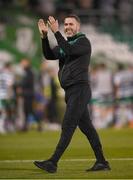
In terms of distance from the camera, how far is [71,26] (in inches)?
507

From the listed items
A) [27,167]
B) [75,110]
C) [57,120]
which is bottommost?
[57,120]

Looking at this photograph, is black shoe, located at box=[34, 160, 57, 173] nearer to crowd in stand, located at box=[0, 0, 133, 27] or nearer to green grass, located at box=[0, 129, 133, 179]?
green grass, located at box=[0, 129, 133, 179]

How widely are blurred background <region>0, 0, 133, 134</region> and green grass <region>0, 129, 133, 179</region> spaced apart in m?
1.70

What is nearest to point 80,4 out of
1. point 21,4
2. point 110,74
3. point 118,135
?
point 21,4

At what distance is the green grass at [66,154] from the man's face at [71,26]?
1.87 meters

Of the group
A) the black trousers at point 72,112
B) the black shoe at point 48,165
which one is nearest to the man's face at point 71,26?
the black trousers at point 72,112

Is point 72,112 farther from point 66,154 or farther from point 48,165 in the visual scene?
point 66,154

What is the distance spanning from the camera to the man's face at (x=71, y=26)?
12867mm

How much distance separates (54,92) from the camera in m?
28.0

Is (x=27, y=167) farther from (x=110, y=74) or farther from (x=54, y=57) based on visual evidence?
(x=110, y=74)

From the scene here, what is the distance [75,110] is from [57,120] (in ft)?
50.1

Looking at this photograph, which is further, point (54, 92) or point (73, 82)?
point (54, 92)

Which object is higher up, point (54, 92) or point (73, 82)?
point (73, 82)

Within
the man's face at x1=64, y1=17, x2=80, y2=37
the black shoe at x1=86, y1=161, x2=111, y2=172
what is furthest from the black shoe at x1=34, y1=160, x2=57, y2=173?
the man's face at x1=64, y1=17, x2=80, y2=37
